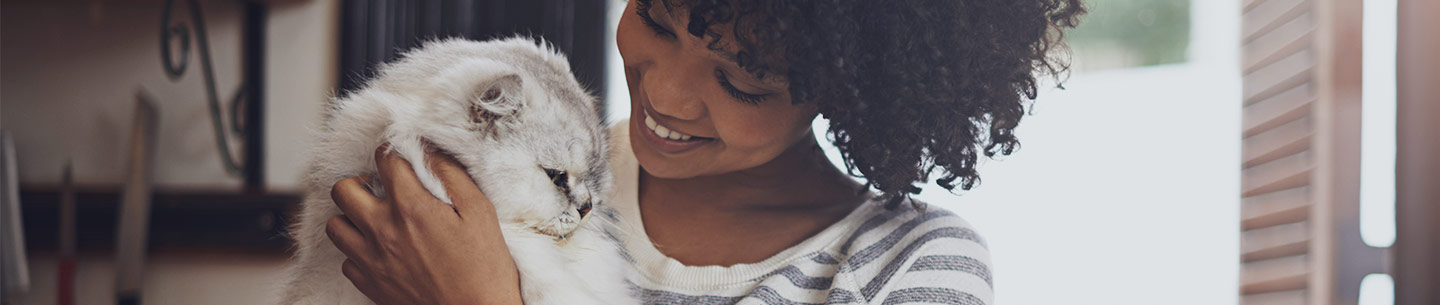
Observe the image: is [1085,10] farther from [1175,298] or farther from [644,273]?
[1175,298]

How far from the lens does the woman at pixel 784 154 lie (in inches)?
30.2

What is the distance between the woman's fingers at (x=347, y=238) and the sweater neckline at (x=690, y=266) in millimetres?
288

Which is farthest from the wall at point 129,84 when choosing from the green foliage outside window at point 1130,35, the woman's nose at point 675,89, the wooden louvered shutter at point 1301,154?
the wooden louvered shutter at point 1301,154

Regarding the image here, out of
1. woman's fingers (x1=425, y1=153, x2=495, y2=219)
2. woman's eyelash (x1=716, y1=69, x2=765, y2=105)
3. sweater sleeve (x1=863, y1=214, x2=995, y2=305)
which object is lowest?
sweater sleeve (x1=863, y1=214, x2=995, y2=305)

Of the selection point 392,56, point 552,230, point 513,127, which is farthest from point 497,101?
point 392,56

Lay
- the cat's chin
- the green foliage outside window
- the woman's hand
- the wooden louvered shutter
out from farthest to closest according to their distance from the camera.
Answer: the green foliage outside window, the wooden louvered shutter, the cat's chin, the woman's hand

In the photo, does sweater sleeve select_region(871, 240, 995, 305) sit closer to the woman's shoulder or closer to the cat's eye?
the woman's shoulder

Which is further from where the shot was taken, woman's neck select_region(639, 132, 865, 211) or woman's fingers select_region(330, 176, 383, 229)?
woman's neck select_region(639, 132, 865, 211)

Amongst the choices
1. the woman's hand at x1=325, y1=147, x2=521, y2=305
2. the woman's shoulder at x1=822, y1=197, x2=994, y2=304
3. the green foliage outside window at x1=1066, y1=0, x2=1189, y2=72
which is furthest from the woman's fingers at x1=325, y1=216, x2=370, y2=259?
the green foliage outside window at x1=1066, y1=0, x2=1189, y2=72

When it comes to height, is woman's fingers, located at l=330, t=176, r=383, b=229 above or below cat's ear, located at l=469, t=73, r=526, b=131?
below

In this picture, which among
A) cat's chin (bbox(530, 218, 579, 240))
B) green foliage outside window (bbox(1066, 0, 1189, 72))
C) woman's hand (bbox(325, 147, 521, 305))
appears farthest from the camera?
green foliage outside window (bbox(1066, 0, 1189, 72))

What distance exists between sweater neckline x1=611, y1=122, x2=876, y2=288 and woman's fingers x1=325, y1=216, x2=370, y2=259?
29 centimetres

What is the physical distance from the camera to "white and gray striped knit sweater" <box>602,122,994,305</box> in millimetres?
827

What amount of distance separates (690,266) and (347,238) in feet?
1.08
